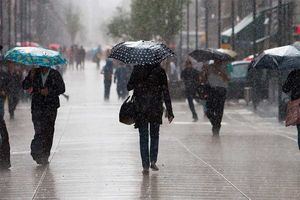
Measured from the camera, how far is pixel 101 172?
13.0 meters

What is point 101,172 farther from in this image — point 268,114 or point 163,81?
point 268,114

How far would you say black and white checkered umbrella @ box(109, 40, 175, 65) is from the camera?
13133 mm

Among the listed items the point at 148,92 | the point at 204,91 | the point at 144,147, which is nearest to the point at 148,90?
the point at 148,92

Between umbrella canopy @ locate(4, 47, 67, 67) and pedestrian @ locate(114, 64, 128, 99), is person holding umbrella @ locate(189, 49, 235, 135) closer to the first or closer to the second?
umbrella canopy @ locate(4, 47, 67, 67)

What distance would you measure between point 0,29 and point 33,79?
2936 centimetres

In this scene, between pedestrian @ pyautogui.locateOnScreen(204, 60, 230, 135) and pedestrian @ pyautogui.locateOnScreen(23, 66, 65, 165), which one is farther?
pedestrian @ pyautogui.locateOnScreen(204, 60, 230, 135)

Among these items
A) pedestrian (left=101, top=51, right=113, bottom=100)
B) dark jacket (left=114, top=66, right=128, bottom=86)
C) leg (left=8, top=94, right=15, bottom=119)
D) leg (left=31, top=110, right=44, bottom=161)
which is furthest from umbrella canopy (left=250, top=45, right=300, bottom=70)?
dark jacket (left=114, top=66, right=128, bottom=86)

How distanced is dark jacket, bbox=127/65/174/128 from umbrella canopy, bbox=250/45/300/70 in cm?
254

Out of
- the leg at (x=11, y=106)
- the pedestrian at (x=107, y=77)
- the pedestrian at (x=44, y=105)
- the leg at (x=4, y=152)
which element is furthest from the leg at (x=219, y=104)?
the pedestrian at (x=107, y=77)

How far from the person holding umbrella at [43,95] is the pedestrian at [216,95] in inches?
257

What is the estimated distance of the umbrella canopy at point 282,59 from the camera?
14.9 m

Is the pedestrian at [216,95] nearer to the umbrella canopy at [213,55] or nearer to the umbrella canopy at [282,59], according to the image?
the umbrella canopy at [213,55]

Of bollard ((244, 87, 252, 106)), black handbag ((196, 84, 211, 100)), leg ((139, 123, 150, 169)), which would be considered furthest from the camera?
bollard ((244, 87, 252, 106))

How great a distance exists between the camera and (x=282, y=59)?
596 inches
